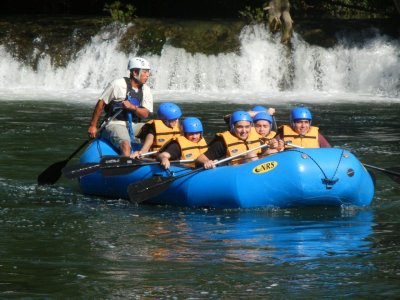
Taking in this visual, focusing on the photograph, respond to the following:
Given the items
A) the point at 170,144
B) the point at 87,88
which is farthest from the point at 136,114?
the point at 87,88

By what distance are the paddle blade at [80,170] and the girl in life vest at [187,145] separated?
2.58 ft

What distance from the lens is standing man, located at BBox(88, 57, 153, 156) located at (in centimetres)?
1186

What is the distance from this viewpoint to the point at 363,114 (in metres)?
19.7

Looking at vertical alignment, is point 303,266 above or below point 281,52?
below

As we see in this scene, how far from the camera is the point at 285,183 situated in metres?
10.0

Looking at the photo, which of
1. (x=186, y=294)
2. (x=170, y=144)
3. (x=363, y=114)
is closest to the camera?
(x=186, y=294)

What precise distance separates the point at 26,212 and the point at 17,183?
6.13 ft

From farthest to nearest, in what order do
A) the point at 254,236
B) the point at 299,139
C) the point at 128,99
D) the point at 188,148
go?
the point at 128,99 → the point at 299,139 → the point at 188,148 → the point at 254,236

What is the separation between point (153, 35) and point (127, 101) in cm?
1337

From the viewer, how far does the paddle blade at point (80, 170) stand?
11.3 m

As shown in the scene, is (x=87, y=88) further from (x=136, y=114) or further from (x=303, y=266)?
(x=303, y=266)

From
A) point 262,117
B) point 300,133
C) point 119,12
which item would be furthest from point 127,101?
point 119,12

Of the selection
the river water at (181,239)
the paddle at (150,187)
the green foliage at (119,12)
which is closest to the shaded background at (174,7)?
the green foliage at (119,12)

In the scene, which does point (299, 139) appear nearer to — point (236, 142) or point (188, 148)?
point (236, 142)
